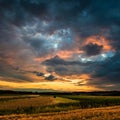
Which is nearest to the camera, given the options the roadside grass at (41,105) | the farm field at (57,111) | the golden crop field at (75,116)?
the golden crop field at (75,116)

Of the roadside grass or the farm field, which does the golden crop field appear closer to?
the farm field

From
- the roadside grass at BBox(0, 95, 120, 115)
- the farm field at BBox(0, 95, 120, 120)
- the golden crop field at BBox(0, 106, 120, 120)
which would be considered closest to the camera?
the golden crop field at BBox(0, 106, 120, 120)

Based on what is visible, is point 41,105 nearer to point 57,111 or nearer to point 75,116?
point 57,111

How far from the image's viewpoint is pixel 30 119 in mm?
30078

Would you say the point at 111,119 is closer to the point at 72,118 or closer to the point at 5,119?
the point at 72,118

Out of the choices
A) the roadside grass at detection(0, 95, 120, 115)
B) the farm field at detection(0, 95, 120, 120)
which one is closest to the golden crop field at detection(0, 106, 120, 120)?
the farm field at detection(0, 95, 120, 120)

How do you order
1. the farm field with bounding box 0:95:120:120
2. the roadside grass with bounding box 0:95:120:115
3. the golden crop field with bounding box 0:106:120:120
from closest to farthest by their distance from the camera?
1. the golden crop field with bounding box 0:106:120:120
2. the farm field with bounding box 0:95:120:120
3. the roadside grass with bounding box 0:95:120:115

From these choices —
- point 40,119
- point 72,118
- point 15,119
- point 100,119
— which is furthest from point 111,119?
point 15,119

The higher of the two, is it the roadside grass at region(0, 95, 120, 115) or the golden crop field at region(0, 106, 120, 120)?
the roadside grass at region(0, 95, 120, 115)

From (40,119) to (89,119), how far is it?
16.4 feet

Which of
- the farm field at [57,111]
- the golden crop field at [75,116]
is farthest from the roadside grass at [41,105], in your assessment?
the golden crop field at [75,116]

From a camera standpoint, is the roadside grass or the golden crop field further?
the roadside grass

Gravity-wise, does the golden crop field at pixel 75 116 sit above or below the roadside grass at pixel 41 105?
below

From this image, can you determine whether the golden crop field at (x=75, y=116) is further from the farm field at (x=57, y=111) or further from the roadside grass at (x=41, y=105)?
the roadside grass at (x=41, y=105)
